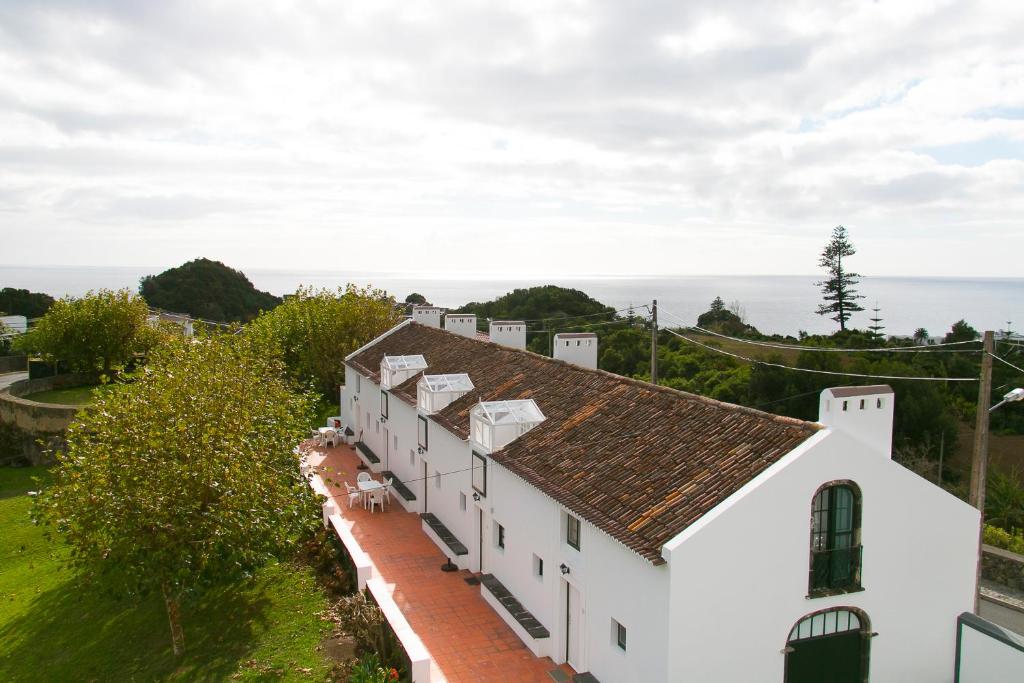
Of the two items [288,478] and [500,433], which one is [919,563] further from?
[288,478]

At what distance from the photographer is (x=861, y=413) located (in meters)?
12.4

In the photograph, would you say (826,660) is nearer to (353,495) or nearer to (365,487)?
(365,487)

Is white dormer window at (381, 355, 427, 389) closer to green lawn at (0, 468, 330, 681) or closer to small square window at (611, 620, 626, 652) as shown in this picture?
green lawn at (0, 468, 330, 681)

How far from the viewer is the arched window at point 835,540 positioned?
12.5m

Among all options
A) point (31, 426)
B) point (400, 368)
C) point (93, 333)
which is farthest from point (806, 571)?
point (93, 333)

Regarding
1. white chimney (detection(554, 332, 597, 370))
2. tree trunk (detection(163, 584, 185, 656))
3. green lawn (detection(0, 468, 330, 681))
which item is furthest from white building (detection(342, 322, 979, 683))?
tree trunk (detection(163, 584, 185, 656))

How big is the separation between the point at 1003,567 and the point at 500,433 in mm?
15949

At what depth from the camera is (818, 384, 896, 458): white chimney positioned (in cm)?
1222

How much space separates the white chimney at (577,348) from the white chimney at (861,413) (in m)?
10.8

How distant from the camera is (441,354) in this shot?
2853cm

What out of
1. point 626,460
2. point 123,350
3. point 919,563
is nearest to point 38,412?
point 123,350

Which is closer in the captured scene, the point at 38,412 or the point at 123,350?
the point at 38,412

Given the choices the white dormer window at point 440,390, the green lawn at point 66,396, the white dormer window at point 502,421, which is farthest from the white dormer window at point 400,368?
the green lawn at point 66,396

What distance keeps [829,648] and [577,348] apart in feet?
39.0
